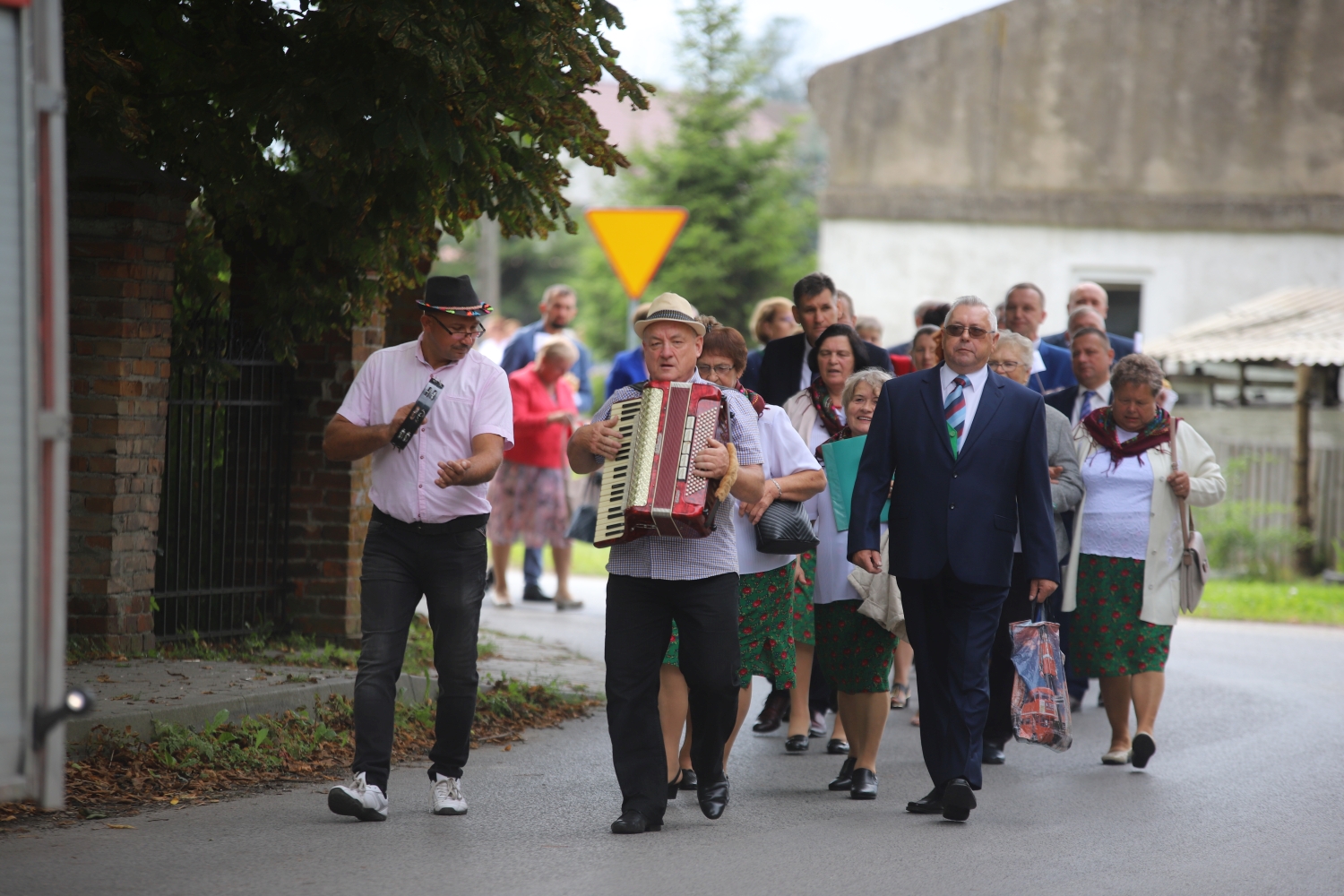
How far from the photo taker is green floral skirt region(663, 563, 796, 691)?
7.22 meters

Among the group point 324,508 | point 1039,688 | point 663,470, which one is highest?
point 663,470

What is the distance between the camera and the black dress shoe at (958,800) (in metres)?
6.74

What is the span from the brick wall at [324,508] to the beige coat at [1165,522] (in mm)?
4182

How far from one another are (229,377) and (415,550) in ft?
10.2

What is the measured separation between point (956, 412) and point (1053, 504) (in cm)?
148

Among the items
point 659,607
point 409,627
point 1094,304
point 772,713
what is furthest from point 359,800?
point 1094,304

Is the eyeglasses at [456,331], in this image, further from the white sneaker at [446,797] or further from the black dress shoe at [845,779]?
the black dress shoe at [845,779]

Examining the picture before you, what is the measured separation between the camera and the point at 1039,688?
7.00 meters

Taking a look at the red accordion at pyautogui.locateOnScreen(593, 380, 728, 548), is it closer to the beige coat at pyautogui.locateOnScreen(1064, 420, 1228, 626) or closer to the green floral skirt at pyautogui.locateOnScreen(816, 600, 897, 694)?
the green floral skirt at pyautogui.locateOnScreen(816, 600, 897, 694)

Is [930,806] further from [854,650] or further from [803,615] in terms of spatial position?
[803,615]

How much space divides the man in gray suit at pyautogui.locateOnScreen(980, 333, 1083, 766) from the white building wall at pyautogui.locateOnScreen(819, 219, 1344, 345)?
1538 cm

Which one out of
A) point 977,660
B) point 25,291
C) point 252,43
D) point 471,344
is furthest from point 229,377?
point 25,291

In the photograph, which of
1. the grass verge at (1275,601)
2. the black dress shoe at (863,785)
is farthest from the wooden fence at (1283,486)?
the black dress shoe at (863,785)

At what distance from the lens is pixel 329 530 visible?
31.9 ft
